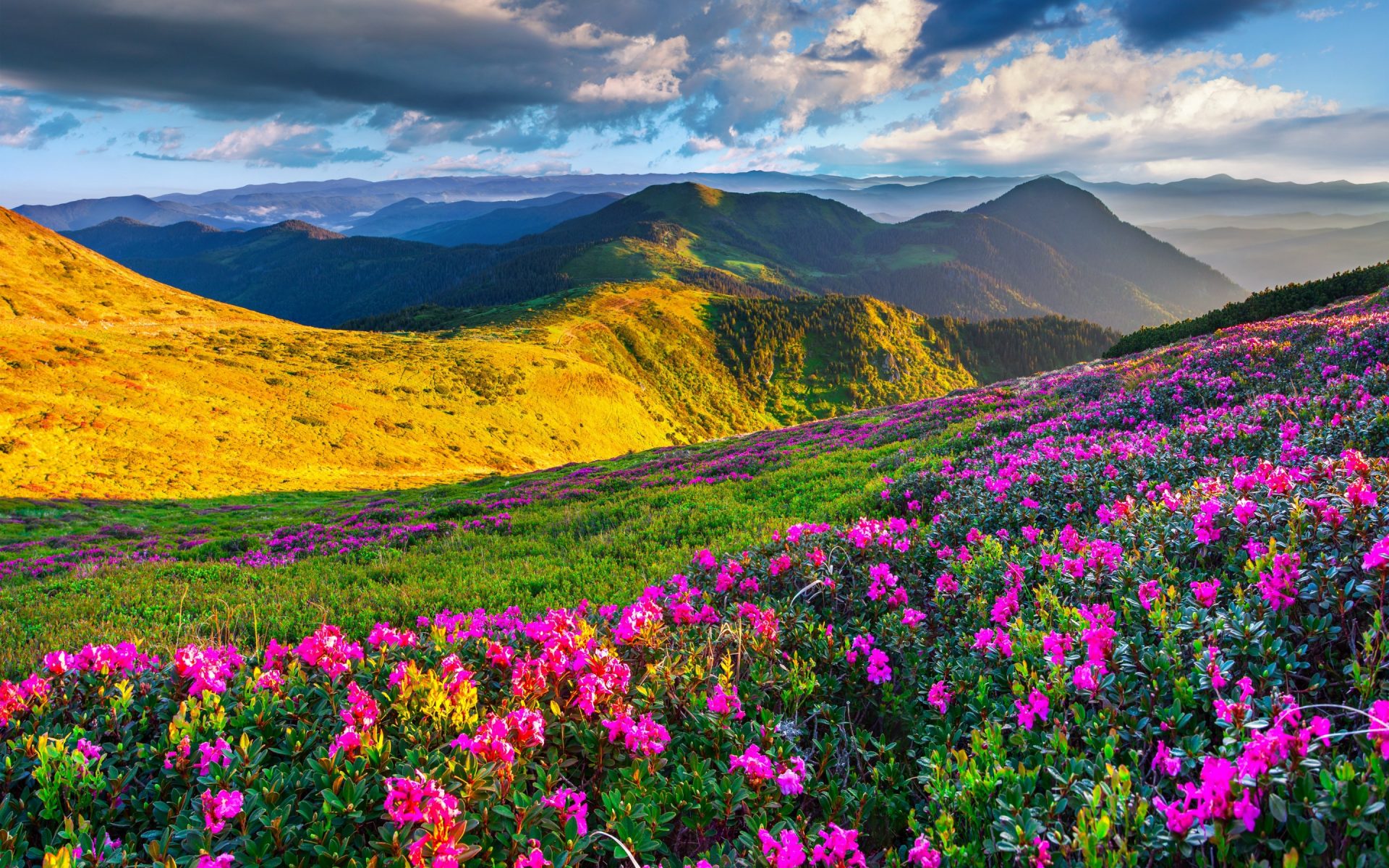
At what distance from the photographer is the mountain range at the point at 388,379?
48.8 meters

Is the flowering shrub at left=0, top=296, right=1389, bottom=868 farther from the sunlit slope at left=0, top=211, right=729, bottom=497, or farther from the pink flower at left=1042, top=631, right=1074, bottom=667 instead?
the sunlit slope at left=0, top=211, right=729, bottom=497

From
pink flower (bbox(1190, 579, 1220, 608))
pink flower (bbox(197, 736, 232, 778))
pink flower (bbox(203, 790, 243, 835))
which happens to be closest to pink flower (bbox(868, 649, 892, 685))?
pink flower (bbox(1190, 579, 1220, 608))

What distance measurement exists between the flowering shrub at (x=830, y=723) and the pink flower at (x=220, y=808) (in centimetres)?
1

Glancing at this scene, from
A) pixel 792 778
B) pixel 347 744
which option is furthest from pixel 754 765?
pixel 347 744

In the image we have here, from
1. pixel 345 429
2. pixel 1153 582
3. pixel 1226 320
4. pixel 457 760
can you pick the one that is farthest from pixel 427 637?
pixel 345 429

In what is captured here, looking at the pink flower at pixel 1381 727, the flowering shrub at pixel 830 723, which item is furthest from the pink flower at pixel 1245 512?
the pink flower at pixel 1381 727

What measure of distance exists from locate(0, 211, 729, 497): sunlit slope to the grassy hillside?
190 ft

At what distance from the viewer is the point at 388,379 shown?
77750 mm

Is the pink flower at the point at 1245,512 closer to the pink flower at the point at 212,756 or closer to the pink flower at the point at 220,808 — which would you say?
the pink flower at the point at 220,808

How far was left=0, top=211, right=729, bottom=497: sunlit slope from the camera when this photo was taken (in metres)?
46.4

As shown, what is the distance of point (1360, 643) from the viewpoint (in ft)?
9.75

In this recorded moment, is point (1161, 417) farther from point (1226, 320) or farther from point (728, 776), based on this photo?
point (1226, 320)

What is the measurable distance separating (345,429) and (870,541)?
223 feet

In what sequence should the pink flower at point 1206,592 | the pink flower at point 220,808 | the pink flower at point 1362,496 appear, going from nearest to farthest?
the pink flower at point 220,808 → the pink flower at point 1206,592 → the pink flower at point 1362,496
